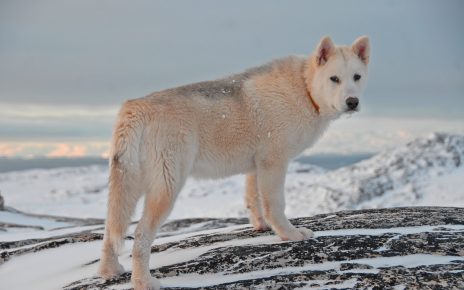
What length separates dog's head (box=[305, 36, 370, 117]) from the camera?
26.9 ft

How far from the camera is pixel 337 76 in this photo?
8.41 metres

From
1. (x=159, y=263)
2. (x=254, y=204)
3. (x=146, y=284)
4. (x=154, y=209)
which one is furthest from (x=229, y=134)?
(x=146, y=284)

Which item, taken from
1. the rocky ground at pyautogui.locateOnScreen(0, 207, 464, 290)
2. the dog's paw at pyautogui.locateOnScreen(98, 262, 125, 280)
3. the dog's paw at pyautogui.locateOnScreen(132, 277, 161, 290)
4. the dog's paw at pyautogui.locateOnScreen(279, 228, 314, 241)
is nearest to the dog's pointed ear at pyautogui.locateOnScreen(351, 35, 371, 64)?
the rocky ground at pyautogui.locateOnScreen(0, 207, 464, 290)

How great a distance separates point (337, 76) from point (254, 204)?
8.20 ft

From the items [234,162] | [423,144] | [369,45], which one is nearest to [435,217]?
[369,45]

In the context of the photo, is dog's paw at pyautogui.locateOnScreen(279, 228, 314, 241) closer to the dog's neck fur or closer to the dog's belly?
the dog's belly

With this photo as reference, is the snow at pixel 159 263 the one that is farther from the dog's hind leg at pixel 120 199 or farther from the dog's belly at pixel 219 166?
the dog's belly at pixel 219 166

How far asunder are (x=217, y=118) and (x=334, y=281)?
2.79 meters

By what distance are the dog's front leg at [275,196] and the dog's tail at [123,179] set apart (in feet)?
6.42

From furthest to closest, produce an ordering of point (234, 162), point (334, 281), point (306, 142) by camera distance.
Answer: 1. point (306, 142)
2. point (234, 162)
3. point (334, 281)

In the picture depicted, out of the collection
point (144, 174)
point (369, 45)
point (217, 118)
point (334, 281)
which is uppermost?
point (369, 45)

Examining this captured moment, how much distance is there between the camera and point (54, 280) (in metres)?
9.19

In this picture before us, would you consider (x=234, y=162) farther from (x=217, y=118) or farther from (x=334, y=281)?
(x=334, y=281)

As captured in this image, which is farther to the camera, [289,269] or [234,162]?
[234,162]
